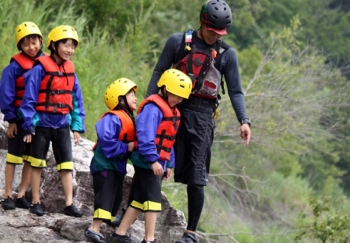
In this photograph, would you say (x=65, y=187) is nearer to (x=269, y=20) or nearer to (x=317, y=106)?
(x=317, y=106)

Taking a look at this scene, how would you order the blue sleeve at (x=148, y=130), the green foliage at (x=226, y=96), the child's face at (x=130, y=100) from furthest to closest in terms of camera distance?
the green foliage at (x=226, y=96) < the child's face at (x=130, y=100) < the blue sleeve at (x=148, y=130)

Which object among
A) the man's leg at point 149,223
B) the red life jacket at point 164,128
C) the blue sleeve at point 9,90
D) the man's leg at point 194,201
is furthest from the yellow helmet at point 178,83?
the blue sleeve at point 9,90

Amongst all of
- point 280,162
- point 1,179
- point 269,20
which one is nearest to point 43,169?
point 1,179

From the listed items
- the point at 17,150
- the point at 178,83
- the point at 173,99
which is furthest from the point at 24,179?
the point at 178,83

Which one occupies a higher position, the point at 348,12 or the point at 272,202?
the point at 348,12

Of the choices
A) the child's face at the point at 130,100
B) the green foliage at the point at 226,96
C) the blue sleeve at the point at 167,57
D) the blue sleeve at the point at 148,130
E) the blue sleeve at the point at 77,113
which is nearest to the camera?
the blue sleeve at the point at 148,130

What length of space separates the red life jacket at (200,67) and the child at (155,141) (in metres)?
0.20

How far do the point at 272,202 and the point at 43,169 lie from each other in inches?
646

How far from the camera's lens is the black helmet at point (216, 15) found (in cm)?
609

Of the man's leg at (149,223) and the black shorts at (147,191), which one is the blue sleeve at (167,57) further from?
the man's leg at (149,223)

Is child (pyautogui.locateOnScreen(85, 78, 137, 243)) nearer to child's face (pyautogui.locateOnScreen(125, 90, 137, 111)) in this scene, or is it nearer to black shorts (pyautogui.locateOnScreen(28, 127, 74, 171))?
child's face (pyautogui.locateOnScreen(125, 90, 137, 111))

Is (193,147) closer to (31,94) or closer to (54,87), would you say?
(54,87)

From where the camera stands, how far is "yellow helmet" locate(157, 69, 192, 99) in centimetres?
594

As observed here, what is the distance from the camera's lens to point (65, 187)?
260 inches
